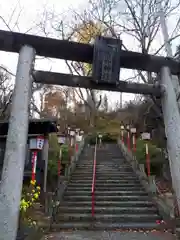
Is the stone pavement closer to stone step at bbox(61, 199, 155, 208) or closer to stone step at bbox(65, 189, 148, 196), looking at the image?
stone step at bbox(61, 199, 155, 208)

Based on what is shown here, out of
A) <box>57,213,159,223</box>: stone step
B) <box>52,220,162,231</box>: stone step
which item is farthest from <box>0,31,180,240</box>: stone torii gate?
<box>57,213,159,223</box>: stone step

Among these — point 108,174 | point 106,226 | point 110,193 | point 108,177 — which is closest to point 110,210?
point 106,226

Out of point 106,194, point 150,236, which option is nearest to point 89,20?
point 106,194

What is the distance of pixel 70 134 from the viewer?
20.1 m

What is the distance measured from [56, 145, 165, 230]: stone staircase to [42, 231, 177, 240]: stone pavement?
0.52 m

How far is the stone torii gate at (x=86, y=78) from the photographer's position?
12.8 feet

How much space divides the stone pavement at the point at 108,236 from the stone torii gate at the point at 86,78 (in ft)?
12.9

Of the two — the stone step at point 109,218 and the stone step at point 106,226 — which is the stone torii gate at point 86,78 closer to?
the stone step at point 106,226

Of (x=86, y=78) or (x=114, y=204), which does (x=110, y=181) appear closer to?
(x=114, y=204)

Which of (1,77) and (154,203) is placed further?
(1,77)

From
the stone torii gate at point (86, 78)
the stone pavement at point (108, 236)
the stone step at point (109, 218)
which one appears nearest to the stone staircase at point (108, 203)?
the stone step at point (109, 218)

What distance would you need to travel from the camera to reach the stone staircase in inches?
344

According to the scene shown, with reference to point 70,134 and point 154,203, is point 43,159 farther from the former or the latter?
point 70,134

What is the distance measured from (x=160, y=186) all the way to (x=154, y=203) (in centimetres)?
448
